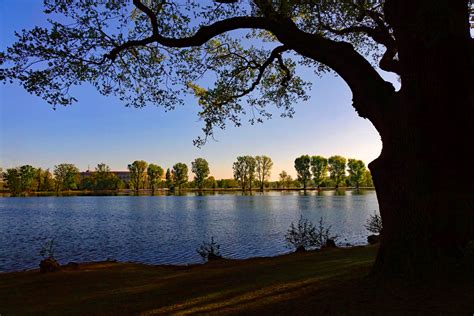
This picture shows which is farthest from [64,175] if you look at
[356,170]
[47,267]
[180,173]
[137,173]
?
[47,267]

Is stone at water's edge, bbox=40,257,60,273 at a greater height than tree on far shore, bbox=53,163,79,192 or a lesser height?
lesser

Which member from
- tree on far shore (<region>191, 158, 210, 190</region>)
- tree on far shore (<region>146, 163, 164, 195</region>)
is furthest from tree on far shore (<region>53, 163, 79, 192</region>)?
tree on far shore (<region>191, 158, 210, 190</region>)

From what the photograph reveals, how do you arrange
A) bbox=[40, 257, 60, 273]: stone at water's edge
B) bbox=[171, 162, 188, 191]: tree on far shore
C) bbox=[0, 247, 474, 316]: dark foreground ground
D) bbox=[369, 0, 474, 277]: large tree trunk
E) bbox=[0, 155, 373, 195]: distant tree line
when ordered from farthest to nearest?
bbox=[171, 162, 188, 191]: tree on far shore < bbox=[0, 155, 373, 195]: distant tree line < bbox=[40, 257, 60, 273]: stone at water's edge < bbox=[369, 0, 474, 277]: large tree trunk < bbox=[0, 247, 474, 316]: dark foreground ground

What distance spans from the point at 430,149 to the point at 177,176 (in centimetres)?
16970

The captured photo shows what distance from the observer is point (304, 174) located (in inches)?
6132

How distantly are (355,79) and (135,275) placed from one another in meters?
9.17

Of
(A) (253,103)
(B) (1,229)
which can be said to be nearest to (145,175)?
(B) (1,229)

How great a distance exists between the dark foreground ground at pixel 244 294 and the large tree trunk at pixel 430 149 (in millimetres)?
691

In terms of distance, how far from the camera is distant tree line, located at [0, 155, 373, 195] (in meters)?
144

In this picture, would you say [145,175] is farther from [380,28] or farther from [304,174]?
Answer: [380,28]

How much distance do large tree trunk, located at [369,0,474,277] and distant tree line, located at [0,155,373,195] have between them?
5856 inches

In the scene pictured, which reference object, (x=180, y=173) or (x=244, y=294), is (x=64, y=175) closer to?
(x=180, y=173)

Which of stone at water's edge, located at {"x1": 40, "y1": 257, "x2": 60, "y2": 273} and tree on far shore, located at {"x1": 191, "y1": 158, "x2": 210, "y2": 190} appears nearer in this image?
stone at water's edge, located at {"x1": 40, "y1": 257, "x2": 60, "y2": 273}

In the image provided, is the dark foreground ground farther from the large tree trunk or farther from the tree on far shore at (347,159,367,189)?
the tree on far shore at (347,159,367,189)
